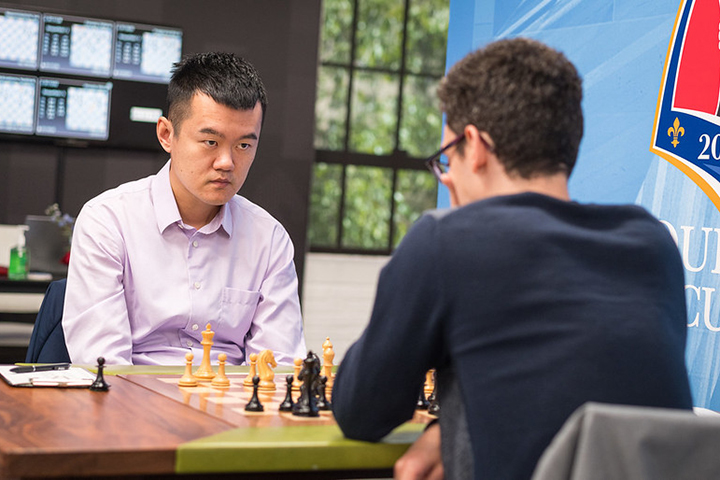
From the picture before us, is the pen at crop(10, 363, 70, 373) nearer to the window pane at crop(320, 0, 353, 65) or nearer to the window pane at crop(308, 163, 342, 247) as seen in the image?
the window pane at crop(308, 163, 342, 247)

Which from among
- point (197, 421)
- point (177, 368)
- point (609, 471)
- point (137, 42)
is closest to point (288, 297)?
point (177, 368)

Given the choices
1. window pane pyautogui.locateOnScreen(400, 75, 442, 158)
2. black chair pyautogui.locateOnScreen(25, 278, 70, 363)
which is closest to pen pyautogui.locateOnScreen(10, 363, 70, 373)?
black chair pyautogui.locateOnScreen(25, 278, 70, 363)

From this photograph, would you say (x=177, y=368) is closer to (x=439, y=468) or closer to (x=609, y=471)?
(x=439, y=468)

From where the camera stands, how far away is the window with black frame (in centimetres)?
790

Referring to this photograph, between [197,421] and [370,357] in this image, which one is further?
[197,421]

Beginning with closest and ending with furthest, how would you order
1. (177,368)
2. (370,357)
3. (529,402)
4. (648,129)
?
(529,402) → (370,357) → (177,368) → (648,129)

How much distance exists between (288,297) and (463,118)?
1228 mm

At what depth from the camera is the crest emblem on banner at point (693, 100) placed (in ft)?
7.74

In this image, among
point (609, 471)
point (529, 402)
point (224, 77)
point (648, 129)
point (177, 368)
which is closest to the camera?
point (609, 471)

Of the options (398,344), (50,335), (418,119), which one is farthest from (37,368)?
(418,119)

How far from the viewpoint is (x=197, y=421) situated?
145 centimetres

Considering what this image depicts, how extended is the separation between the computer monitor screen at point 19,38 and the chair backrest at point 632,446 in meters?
6.22

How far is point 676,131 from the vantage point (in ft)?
8.09

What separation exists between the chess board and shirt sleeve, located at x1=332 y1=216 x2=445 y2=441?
0.20 metres
